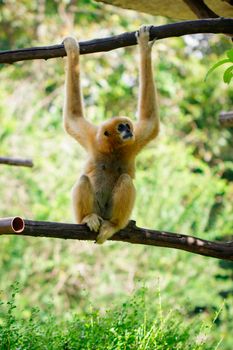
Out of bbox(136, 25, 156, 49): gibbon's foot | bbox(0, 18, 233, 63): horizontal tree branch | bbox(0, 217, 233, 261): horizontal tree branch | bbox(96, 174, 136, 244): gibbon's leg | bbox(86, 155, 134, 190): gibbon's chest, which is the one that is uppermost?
bbox(136, 25, 156, 49): gibbon's foot

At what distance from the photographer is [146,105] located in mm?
4680

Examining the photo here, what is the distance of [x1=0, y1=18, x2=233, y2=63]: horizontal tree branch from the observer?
358 cm

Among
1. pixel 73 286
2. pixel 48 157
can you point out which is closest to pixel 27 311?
pixel 73 286

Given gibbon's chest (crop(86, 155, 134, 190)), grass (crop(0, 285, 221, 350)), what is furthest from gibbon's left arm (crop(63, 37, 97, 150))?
grass (crop(0, 285, 221, 350))

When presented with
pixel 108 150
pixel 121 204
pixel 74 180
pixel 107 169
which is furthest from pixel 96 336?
pixel 74 180

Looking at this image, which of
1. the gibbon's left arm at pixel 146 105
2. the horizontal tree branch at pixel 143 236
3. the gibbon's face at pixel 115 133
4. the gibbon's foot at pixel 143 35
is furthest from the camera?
the gibbon's face at pixel 115 133

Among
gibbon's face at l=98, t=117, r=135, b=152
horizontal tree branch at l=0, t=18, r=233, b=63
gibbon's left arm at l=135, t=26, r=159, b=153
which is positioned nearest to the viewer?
horizontal tree branch at l=0, t=18, r=233, b=63

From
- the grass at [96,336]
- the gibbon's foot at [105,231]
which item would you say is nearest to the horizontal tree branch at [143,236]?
the gibbon's foot at [105,231]

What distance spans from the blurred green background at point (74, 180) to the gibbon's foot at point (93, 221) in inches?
143

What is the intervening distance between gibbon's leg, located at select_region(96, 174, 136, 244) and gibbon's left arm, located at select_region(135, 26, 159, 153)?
0.35 meters

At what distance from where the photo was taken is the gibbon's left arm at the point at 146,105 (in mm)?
4352

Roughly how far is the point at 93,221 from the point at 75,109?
0.85 m

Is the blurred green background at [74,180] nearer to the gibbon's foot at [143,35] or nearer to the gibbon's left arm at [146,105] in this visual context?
the gibbon's left arm at [146,105]

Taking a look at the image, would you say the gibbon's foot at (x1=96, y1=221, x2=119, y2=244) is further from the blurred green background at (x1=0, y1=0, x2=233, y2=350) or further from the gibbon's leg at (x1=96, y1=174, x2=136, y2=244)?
the blurred green background at (x1=0, y1=0, x2=233, y2=350)
